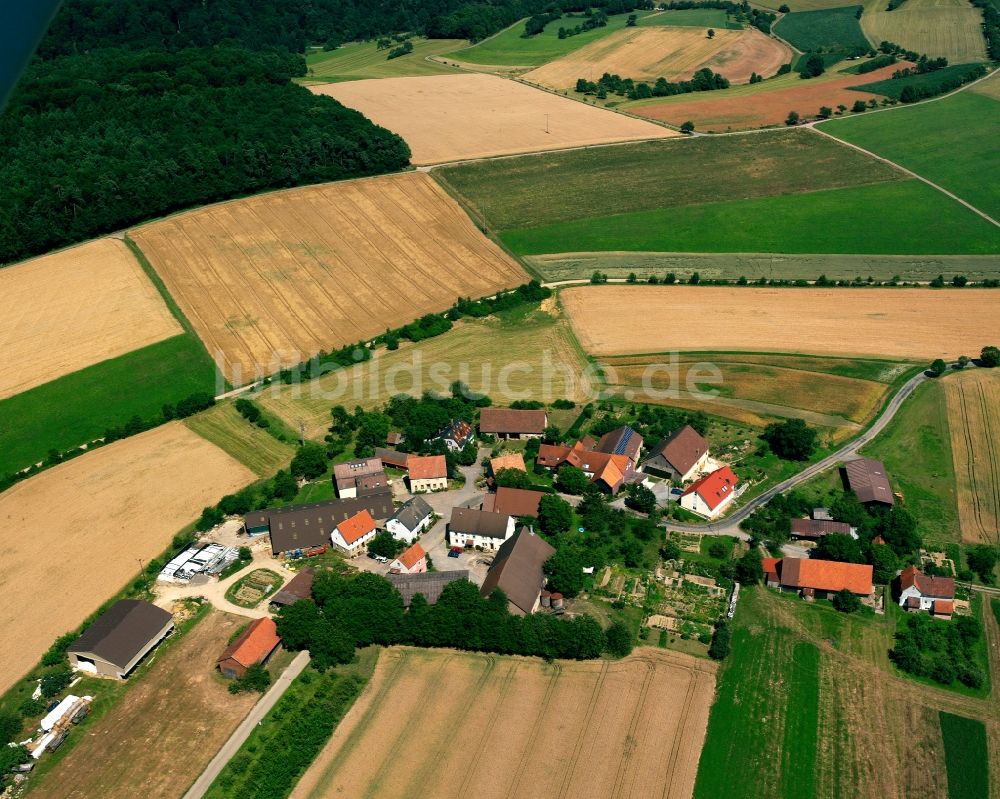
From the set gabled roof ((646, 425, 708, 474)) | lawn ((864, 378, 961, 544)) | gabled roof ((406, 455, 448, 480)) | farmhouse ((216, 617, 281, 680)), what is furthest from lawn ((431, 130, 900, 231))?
farmhouse ((216, 617, 281, 680))

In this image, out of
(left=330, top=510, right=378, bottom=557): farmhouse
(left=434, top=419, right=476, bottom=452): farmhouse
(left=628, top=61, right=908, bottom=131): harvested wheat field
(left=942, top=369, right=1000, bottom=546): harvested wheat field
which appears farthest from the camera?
(left=628, top=61, right=908, bottom=131): harvested wheat field

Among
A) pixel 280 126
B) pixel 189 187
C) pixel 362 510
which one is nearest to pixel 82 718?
pixel 362 510

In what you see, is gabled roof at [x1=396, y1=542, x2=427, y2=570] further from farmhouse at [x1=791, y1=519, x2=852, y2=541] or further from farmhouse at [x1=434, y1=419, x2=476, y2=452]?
farmhouse at [x1=791, y1=519, x2=852, y2=541]

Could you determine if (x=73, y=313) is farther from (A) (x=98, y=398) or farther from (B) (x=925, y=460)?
(B) (x=925, y=460)

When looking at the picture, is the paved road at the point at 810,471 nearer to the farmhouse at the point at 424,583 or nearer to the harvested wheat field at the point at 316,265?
Answer: the farmhouse at the point at 424,583

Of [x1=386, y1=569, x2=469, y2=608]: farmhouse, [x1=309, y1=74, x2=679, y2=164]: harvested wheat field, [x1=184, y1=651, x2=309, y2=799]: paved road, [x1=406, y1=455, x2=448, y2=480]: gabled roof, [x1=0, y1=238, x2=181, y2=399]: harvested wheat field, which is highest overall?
[x1=309, y1=74, x2=679, y2=164]: harvested wheat field

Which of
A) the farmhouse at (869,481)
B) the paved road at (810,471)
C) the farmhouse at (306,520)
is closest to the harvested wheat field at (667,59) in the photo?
the paved road at (810,471)

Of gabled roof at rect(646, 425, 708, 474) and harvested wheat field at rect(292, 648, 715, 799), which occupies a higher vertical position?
gabled roof at rect(646, 425, 708, 474)
